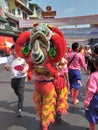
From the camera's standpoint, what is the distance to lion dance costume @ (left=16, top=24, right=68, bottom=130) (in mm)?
4578

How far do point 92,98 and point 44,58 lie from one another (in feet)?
3.22

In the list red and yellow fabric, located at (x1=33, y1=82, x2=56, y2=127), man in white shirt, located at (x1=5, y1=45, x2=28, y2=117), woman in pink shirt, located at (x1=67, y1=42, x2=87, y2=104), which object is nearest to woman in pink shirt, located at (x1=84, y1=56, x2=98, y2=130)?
red and yellow fabric, located at (x1=33, y1=82, x2=56, y2=127)

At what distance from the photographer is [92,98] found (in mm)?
4438

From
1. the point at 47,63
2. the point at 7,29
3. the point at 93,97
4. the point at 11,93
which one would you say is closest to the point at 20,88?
the point at 47,63

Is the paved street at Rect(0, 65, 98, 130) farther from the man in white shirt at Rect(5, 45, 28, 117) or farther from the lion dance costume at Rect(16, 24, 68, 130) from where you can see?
the lion dance costume at Rect(16, 24, 68, 130)

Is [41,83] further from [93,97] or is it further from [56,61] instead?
[93,97]

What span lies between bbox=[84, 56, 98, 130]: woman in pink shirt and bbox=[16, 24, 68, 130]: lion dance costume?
2.05ft

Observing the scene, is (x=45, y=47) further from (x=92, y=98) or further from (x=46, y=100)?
(x=92, y=98)

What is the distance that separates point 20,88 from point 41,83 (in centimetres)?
148

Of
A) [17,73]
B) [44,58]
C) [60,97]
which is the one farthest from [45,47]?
[17,73]

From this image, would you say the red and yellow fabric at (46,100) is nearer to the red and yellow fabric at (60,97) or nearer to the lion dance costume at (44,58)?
the lion dance costume at (44,58)

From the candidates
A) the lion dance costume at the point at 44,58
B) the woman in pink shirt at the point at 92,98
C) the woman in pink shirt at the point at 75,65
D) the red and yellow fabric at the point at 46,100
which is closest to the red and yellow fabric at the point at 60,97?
the lion dance costume at the point at 44,58

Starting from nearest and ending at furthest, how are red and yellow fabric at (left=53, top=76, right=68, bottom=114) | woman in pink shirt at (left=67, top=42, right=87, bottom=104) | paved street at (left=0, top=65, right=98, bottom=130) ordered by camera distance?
red and yellow fabric at (left=53, top=76, right=68, bottom=114) → paved street at (left=0, top=65, right=98, bottom=130) → woman in pink shirt at (left=67, top=42, right=87, bottom=104)

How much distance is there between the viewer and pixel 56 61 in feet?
15.4
